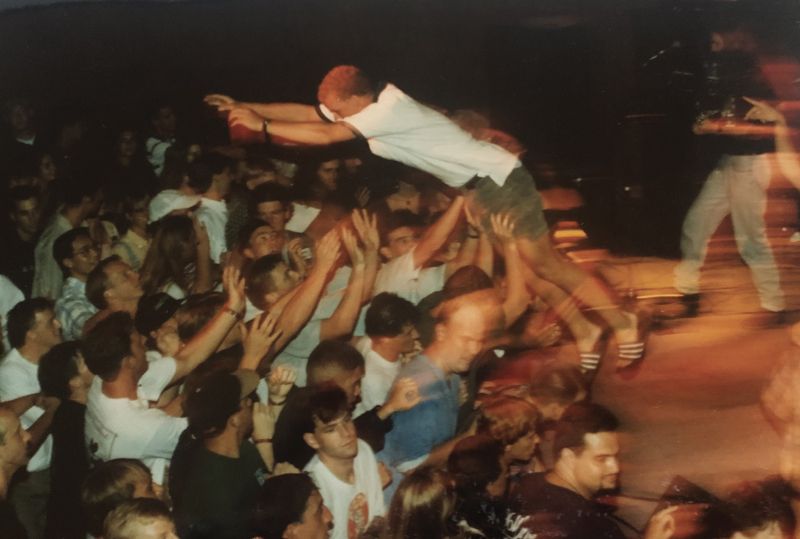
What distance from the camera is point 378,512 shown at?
311 cm

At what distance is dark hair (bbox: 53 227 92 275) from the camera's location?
322cm

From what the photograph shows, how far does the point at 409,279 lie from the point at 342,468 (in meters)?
0.70

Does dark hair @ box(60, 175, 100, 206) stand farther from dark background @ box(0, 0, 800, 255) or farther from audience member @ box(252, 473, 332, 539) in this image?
audience member @ box(252, 473, 332, 539)

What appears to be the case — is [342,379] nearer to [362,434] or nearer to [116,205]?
[362,434]

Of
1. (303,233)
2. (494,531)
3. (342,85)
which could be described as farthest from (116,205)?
(494,531)

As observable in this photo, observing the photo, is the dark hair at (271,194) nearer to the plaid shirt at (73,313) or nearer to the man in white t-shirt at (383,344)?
the man in white t-shirt at (383,344)

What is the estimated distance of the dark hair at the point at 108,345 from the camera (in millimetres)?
3139

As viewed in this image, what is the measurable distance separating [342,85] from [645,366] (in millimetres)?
1462

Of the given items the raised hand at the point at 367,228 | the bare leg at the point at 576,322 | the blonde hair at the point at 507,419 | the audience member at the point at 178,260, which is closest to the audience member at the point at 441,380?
the blonde hair at the point at 507,419

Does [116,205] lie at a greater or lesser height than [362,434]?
greater

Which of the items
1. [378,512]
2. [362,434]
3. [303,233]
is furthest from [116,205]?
[378,512]

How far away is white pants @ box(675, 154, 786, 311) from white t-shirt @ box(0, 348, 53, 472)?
91.2 inches

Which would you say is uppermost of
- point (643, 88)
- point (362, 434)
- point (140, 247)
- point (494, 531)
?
point (643, 88)

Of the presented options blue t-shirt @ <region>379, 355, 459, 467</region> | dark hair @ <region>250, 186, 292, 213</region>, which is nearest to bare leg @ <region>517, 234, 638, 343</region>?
blue t-shirt @ <region>379, 355, 459, 467</region>
